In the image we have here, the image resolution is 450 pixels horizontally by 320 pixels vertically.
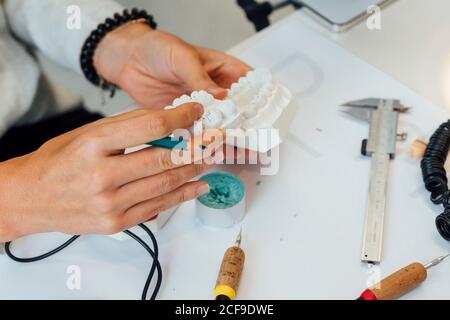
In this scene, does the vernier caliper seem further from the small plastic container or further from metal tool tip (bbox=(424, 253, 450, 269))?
the small plastic container

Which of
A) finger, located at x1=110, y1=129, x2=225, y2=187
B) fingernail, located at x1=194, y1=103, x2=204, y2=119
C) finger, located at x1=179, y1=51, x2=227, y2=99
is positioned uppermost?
finger, located at x1=179, y1=51, x2=227, y2=99

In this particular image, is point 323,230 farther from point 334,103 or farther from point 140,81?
point 140,81

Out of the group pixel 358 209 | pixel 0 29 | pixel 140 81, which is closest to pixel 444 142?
pixel 358 209

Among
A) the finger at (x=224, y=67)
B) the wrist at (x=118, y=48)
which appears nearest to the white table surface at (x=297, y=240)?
the finger at (x=224, y=67)

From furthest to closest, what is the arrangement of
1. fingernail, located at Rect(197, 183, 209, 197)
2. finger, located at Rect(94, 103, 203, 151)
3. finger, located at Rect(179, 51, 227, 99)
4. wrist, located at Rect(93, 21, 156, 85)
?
1. wrist, located at Rect(93, 21, 156, 85)
2. finger, located at Rect(179, 51, 227, 99)
3. fingernail, located at Rect(197, 183, 209, 197)
4. finger, located at Rect(94, 103, 203, 151)

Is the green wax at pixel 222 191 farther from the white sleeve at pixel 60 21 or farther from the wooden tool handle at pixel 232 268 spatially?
the white sleeve at pixel 60 21

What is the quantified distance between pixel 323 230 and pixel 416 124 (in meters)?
0.26

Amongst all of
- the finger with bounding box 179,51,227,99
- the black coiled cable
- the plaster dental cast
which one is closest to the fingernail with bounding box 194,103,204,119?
the plaster dental cast

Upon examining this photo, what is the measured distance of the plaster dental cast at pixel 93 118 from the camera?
0.64 metres

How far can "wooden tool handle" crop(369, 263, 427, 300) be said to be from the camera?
670 millimetres

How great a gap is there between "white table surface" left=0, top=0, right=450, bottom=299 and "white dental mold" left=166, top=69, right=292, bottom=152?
90 mm

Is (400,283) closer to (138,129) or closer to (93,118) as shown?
(138,129)

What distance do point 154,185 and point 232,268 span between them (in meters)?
0.14

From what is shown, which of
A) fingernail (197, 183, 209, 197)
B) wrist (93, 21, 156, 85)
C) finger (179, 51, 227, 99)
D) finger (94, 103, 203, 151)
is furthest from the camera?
wrist (93, 21, 156, 85)
